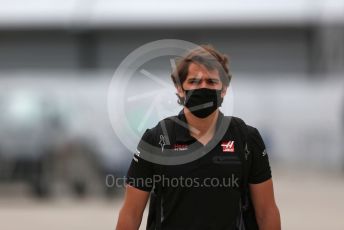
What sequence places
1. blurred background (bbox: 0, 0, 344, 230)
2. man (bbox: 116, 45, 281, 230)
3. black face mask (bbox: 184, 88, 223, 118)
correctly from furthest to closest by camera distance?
blurred background (bbox: 0, 0, 344, 230), black face mask (bbox: 184, 88, 223, 118), man (bbox: 116, 45, 281, 230)

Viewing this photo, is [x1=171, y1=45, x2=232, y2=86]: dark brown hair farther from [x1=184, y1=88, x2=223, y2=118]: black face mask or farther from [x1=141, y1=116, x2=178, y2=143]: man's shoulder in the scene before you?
[x1=141, y1=116, x2=178, y2=143]: man's shoulder

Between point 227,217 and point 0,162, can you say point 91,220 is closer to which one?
point 0,162

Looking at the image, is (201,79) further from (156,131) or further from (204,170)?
(204,170)

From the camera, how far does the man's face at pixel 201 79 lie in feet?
14.2

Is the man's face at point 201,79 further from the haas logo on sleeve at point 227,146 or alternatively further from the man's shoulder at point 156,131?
the haas logo on sleeve at point 227,146

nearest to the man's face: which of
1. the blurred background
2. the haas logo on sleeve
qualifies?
the haas logo on sleeve

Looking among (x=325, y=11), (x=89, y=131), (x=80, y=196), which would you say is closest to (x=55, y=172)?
(x=80, y=196)

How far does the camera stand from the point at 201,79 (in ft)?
14.3

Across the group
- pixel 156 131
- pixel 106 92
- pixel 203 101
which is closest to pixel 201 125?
pixel 203 101

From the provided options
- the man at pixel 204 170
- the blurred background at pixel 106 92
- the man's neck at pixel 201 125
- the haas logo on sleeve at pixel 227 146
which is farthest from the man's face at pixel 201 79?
the blurred background at pixel 106 92

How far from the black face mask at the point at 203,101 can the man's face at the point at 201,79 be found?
29 millimetres

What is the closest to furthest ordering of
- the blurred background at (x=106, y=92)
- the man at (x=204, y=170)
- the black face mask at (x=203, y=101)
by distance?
the man at (x=204, y=170)
the black face mask at (x=203, y=101)
the blurred background at (x=106, y=92)

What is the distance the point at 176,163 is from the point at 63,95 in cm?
1808

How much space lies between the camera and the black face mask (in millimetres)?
4324
